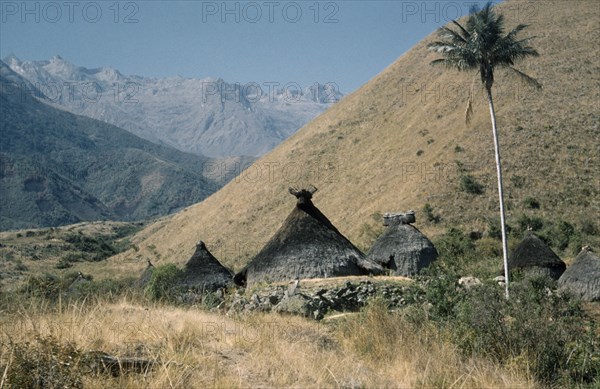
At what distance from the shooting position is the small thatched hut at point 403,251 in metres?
27.5

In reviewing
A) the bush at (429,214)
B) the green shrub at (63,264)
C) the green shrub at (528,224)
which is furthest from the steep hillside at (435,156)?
the green shrub at (63,264)

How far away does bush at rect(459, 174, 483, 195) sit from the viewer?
4450 cm

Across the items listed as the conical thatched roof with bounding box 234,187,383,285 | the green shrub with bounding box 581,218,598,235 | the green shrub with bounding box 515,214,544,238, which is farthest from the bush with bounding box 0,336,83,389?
the green shrub with bounding box 581,218,598,235

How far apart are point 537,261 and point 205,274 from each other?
53.9 ft

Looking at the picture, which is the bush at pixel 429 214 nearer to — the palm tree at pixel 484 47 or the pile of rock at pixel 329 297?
the palm tree at pixel 484 47

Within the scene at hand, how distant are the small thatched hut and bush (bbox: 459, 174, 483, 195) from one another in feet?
55.8

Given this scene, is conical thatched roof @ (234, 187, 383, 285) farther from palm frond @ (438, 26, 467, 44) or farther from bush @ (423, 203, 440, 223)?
bush @ (423, 203, 440, 223)

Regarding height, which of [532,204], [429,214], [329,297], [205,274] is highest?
[532,204]

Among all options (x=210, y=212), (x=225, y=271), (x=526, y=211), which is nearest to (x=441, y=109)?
(x=526, y=211)

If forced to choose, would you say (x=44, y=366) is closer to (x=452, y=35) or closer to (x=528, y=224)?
(x=452, y=35)

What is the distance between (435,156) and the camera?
171 feet

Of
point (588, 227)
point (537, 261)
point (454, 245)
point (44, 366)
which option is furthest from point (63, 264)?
point (44, 366)

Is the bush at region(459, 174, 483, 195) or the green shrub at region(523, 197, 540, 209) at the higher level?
the bush at region(459, 174, 483, 195)

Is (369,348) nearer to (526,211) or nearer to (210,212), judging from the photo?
(526,211)
